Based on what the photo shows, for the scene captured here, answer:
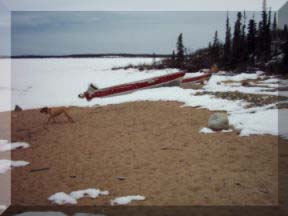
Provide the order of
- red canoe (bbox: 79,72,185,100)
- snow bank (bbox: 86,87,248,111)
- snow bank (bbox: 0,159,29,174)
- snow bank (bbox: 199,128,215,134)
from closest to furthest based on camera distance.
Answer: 1. snow bank (bbox: 0,159,29,174)
2. snow bank (bbox: 199,128,215,134)
3. snow bank (bbox: 86,87,248,111)
4. red canoe (bbox: 79,72,185,100)

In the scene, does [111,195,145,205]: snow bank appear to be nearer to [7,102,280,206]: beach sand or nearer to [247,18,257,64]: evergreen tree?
[7,102,280,206]: beach sand

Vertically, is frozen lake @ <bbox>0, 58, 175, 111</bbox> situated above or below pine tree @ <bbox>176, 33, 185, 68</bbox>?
below

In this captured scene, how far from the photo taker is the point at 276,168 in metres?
6.64

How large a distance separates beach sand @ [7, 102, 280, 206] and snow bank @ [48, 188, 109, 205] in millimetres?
125

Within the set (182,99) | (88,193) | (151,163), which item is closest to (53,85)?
(182,99)

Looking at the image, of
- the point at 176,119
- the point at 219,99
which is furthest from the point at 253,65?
the point at 176,119

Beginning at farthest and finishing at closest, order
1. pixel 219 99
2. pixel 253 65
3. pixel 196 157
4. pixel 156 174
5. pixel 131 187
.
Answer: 1. pixel 253 65
2. pixel 219 99
3. pixel 196 157
4. pixel 156 174
5. pixel 131 187

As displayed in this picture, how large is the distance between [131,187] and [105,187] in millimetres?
451

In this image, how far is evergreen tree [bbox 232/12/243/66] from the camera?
152 ft

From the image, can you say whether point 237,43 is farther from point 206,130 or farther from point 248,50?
point 206,130

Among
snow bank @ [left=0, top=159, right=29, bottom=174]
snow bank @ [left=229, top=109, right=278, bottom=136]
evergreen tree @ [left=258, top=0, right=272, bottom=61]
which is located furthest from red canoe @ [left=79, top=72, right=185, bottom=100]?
evergreen tree @ [left=258, top=0, right=272, bottom=61]

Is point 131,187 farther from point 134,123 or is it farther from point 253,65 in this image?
point 253,65

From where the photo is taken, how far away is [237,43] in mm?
52312

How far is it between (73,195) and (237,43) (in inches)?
1978
